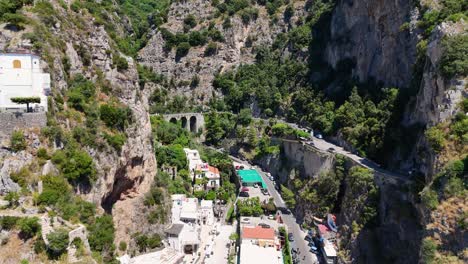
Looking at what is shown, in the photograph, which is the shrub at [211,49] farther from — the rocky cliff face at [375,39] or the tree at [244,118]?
the rocky cliff face at [375,39]

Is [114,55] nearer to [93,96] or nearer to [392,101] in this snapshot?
[93,96]

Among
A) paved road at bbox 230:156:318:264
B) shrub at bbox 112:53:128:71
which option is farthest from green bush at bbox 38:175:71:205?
paved road at bbox 230:156:318:264

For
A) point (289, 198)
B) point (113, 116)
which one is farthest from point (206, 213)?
point (113, 116)

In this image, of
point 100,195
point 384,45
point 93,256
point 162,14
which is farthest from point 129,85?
point 162,14

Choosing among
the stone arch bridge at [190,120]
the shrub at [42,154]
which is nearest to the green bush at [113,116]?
the shrub at [42,154]

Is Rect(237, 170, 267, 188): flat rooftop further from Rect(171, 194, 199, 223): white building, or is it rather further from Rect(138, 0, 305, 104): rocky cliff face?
Rect(138, 0, 305, 104): rocky cliff face

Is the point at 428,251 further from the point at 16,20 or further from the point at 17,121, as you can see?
the point at 16,20

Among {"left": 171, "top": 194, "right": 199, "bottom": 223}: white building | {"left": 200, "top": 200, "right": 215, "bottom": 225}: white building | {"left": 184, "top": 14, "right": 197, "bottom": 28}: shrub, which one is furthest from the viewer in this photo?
{"left": 184, "top": 14, "right": 197, "bottom": 28}: shrub

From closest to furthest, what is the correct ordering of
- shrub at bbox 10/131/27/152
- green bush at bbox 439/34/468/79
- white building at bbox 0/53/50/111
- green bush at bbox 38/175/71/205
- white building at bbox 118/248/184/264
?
green bush at bbox 38/175/71/205, shrub at bbox 10/131/27/152, white building at bbox 0/53/50/111, green bush at bbox 439/34/468/79, white building at bbox 118/248/184/264
